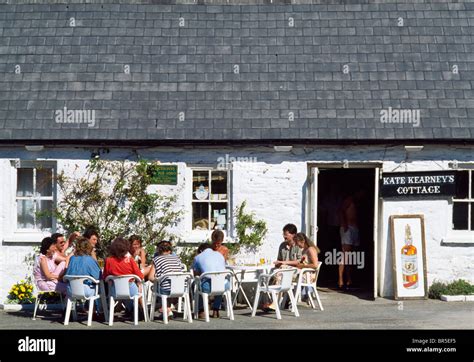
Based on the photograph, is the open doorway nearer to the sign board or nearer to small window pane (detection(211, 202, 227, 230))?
small window pane (detection(211, 202, 227, 230))

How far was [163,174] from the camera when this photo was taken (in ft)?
71.9

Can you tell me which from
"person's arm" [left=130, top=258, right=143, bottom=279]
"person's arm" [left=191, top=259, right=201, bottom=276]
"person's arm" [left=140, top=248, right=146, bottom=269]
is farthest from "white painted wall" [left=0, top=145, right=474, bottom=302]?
"person's arm" [left=130, top=258, right=143, bottom=279]

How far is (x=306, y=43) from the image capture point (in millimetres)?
23578

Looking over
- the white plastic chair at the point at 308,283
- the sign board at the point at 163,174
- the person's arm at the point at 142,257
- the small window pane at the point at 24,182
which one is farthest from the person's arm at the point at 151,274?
the small window pane at the point at 24,182

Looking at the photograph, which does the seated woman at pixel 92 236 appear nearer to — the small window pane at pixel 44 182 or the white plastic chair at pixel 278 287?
the small window pane at pixel 44 182

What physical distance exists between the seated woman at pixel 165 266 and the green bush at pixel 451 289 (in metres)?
5.21

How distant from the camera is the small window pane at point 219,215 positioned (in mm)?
22125

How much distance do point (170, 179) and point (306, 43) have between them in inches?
158

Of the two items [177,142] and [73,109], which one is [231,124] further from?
[73,109]

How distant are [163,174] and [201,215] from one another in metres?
1.05

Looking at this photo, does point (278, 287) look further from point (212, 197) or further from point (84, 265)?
point (212, 197)

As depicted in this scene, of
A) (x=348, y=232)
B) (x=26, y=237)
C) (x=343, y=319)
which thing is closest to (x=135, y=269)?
(x=343, y=319)

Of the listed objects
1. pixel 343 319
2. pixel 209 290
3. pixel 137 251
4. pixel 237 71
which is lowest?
pixel 343 319

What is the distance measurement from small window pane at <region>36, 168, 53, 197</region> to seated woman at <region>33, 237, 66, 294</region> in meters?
2.54
